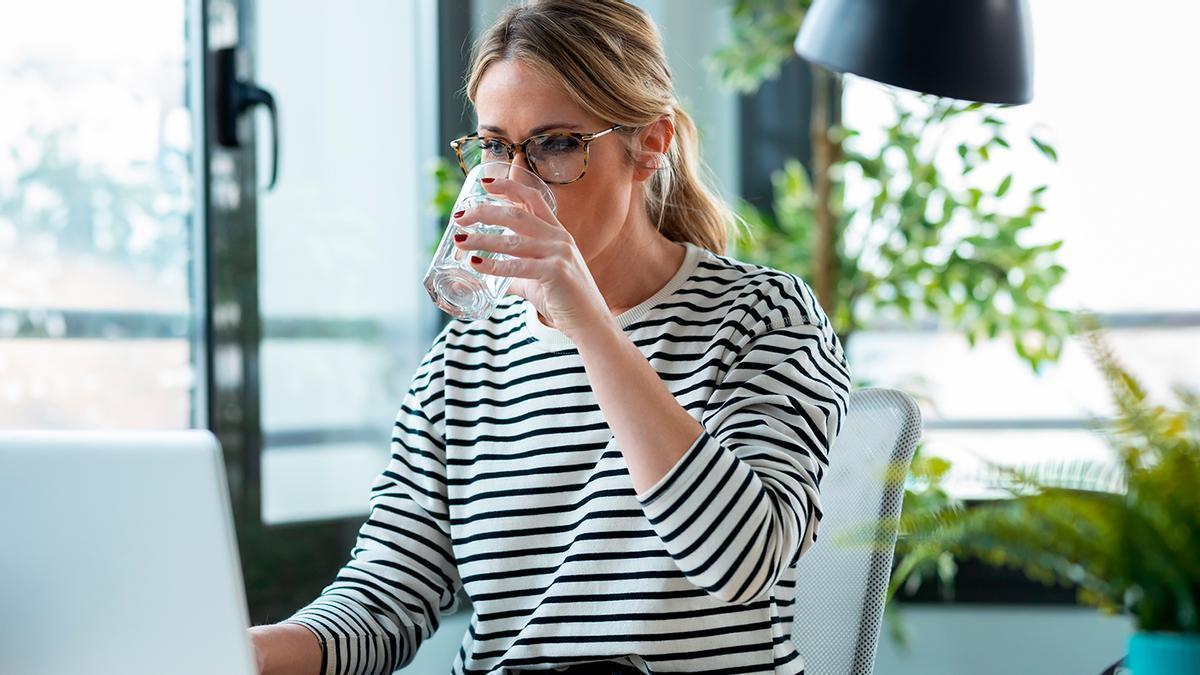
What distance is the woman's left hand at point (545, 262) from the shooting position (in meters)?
1.03

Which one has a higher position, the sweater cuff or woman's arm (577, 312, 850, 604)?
woman's arm (577, 312, 850, 604)

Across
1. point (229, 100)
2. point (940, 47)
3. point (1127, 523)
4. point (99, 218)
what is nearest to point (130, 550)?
point (1127, 523)

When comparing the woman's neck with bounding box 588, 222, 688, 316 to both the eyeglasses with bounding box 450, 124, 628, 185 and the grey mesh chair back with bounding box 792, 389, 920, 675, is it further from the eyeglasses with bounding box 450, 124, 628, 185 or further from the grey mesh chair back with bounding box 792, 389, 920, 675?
the grey mesh chair back with bounding box 792, 389, 920, 675

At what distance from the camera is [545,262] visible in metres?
1.03

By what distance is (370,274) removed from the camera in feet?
7.77

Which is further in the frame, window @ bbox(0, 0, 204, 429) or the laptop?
window @ bbox(0, 0, 204, 429)

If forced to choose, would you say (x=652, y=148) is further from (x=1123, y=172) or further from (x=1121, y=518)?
(x=1123, y=172)

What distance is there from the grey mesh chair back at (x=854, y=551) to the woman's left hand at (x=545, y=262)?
0.33m

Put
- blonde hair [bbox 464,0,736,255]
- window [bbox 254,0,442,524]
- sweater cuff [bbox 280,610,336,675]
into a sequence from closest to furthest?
sweater cuff [bbox 280,610,336,675], blonde hair [bbox 464,0,736,255], window [bbox 254,0,442,524]

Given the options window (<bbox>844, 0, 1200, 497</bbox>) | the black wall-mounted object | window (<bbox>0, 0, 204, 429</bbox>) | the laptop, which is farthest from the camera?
window (<bbox>844, 0, 1200, 497</bbox>)

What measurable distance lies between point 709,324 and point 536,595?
1.08 feet

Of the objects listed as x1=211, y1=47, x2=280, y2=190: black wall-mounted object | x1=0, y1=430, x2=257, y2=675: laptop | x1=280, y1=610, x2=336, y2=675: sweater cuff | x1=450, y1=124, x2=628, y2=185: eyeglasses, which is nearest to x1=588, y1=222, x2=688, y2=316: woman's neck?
x1=450, y1=124, x2=628, y2=185: eyeglasses

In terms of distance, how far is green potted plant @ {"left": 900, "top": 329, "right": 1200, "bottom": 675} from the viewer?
57 centimetres

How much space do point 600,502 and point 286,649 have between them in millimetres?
327
